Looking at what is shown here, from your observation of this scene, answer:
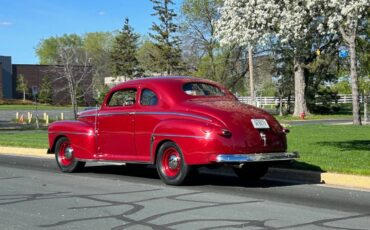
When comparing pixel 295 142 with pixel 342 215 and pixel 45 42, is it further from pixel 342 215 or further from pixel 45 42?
pixel 45 42

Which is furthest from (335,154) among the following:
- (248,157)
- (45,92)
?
(45,92)

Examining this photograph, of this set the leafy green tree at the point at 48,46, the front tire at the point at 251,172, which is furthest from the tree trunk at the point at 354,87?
the leafy green tree at the point at 48,46

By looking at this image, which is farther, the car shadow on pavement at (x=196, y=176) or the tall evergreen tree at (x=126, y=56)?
the tall evergreen tree at (x=126, y=56)

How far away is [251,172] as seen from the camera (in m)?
10.7

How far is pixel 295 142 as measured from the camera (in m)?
17.0

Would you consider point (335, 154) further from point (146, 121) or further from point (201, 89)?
point (146, 121)

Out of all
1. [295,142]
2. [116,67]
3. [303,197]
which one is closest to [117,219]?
[303,197]

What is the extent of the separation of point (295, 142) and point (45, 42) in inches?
4145

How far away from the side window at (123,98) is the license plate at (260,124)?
103 inches

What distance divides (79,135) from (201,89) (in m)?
2.88

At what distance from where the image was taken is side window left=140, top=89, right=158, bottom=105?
410 inches

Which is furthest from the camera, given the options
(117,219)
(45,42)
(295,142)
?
(45,42)

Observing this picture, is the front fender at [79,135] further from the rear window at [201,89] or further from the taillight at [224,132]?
the taillight at [224,132]

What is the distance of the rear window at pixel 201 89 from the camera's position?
1045cm
